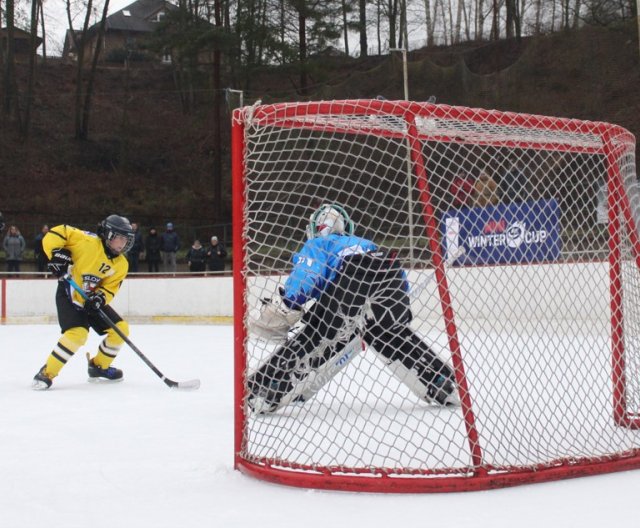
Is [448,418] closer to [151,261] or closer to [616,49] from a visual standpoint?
[151,261]

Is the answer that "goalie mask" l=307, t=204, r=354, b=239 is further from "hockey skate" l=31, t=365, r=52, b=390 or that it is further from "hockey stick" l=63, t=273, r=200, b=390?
"hockey skate" l=31, t=365, r=52, b=390

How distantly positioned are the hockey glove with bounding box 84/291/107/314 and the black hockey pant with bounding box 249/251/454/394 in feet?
Result: 5.11

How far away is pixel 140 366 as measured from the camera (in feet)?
18.8

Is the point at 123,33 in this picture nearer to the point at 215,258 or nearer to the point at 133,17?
the point at 133,17

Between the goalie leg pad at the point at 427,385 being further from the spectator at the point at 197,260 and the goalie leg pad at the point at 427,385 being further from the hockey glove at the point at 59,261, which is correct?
the spectator at the point at 197,260

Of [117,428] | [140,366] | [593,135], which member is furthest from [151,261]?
[593,135]

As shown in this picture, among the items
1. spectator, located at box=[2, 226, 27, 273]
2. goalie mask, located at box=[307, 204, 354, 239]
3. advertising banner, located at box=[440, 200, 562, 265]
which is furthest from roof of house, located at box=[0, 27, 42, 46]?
advertising banner, located at box=[440, 200, 562, 265]

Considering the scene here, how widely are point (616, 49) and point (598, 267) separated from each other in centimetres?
1321

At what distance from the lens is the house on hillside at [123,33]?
25.5 metres

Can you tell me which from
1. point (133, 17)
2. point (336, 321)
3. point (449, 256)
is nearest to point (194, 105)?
point (133, 17)

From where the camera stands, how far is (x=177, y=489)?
2.52 meters

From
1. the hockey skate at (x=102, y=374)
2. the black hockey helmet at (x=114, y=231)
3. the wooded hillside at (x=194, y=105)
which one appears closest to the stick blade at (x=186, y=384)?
the hockey skate at (x=102, y=374)

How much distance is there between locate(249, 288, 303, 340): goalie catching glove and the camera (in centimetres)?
329

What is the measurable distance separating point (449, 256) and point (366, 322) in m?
0.72
